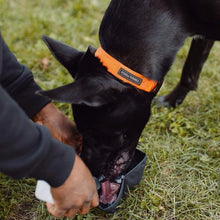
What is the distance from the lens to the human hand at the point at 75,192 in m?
1.65

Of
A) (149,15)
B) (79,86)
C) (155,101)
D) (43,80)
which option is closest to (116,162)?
(79,86)

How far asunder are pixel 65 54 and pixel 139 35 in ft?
1.65

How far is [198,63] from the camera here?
297 cm

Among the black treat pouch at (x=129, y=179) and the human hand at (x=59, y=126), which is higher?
the human hand at (x=59, y=126)

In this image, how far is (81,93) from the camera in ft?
5.49

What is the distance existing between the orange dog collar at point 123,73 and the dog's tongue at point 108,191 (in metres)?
0.72

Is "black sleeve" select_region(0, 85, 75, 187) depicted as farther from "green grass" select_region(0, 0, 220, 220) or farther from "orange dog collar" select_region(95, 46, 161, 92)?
"green grass" select_region(0, 0, 220, 220)

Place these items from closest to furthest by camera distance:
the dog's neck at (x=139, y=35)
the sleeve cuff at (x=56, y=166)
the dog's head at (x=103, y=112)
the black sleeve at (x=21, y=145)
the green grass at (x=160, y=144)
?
the black sleeve at (x=21, y=145) → the sleeve cuff at (x=56, y=166) → the dog's head at (x=103, y=112) → the dog's neck at (x=139, y=35) → the green grass at (x=160, y=144)

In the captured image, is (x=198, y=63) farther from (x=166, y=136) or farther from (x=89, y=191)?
(x=89, y=191)

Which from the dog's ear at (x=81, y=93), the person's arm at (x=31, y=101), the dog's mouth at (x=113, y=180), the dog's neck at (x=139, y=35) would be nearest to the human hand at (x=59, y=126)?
the person's arm at (x=31, y=101)

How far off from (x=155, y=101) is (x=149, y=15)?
4.45ft

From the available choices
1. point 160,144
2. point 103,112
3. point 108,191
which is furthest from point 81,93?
point 160,144

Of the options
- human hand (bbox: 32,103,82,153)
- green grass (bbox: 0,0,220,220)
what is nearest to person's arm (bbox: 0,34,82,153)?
human hand (bbox: 32,103,82,153)

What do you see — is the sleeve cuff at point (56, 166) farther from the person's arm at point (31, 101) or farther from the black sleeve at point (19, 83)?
the black sleeve at point (19, 83)
